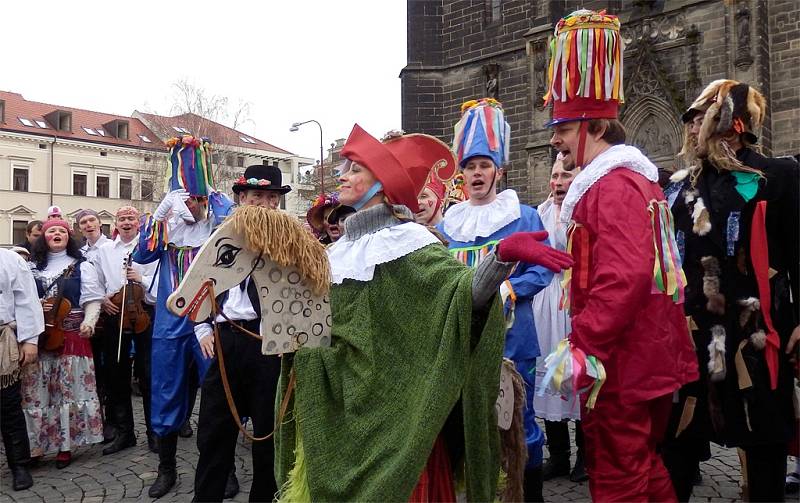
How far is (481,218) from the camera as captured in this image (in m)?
4.11

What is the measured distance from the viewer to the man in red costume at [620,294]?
2418mm

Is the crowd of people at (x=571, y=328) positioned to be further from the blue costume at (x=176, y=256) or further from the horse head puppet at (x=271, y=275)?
the blue costume at (x=176, y=256)

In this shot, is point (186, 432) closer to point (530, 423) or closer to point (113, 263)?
point (113, 263)

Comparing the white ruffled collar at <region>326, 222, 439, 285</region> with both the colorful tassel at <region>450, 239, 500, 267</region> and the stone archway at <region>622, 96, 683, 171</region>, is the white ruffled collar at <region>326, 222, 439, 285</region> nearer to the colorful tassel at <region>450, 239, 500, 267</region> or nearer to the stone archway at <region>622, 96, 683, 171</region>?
the colorful tassel at <region>450, 239, 500, 267</region>

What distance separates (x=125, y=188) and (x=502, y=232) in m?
46.1

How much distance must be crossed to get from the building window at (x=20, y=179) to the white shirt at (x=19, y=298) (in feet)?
134

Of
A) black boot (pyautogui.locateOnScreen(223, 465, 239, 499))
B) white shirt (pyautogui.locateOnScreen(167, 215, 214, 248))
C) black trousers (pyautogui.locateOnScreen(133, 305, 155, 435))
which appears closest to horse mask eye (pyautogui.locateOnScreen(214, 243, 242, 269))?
black boot (pyautogui.locateOnScreen(223, 465, 239, 499))

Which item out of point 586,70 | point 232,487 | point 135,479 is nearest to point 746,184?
point 586,70

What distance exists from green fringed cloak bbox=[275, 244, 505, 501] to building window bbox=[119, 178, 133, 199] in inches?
1829

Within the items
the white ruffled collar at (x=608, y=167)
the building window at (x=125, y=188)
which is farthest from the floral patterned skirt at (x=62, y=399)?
the building window at (x=125, y=188)

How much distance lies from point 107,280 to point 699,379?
17.9ft

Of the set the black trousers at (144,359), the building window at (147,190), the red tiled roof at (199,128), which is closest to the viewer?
the black trousers at (144,359)

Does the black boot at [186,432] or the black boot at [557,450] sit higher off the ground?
the black boot at [557,450]

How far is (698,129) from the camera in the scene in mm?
3271
